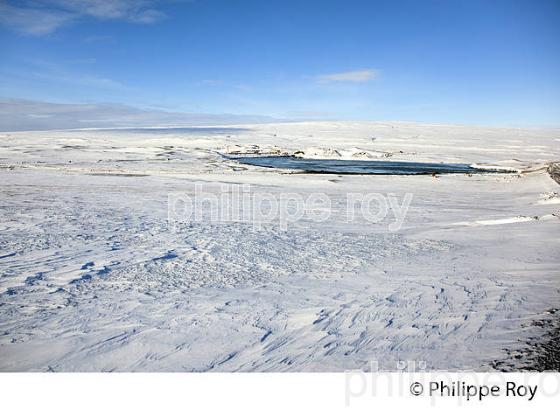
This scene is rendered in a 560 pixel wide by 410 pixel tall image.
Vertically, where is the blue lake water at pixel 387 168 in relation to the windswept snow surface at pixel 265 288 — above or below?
above

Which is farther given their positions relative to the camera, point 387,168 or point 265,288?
point 387,168

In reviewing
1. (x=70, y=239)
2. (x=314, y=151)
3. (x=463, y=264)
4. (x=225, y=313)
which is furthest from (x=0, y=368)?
(x=314, y=151)

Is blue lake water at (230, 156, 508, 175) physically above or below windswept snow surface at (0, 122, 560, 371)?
above

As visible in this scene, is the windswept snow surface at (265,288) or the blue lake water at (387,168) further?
the blue lake water at (387,168)

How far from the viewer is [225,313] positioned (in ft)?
9.63

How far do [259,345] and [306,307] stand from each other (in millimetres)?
637

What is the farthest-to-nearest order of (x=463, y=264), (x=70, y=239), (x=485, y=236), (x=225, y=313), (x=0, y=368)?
(x=485, y=236) < (x=70, y=239) < (x=463, y=264) < (x=225, y=313) < (x=0, y=368)

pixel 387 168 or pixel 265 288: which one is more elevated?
pixel 387 168

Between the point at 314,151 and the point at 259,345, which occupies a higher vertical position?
the point at 314,151

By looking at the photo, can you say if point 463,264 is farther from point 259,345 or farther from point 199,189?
point 199,189

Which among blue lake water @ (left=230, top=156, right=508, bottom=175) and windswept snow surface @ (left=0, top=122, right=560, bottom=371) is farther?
blue lake water @ (left=230, top=156, right=508, bottom=175)
